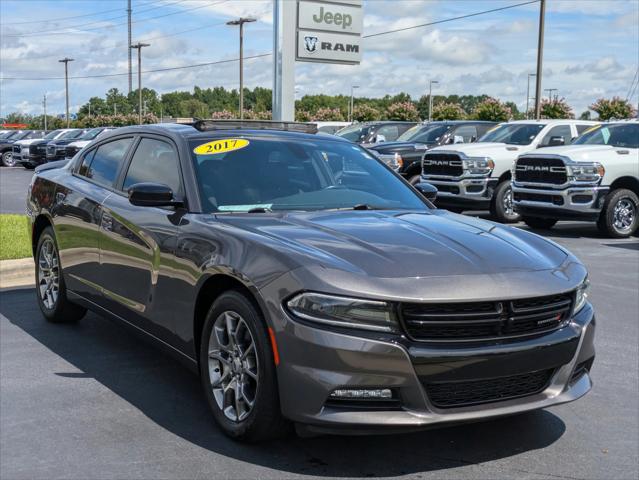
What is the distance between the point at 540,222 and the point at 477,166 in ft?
5.17

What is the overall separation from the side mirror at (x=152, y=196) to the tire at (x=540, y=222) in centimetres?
1124

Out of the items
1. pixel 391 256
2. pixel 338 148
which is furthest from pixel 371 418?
pixel 338 148

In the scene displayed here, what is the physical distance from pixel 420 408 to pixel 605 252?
8996 millimetres

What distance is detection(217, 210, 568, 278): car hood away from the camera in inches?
146

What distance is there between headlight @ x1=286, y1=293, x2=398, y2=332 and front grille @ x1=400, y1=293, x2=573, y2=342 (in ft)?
0.24

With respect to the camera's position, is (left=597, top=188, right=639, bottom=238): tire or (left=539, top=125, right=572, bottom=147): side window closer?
(left=597, top=188, right=639, bottom=238): tire

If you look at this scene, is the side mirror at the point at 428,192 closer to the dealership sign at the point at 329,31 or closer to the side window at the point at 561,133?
the side window at the point at 561,133

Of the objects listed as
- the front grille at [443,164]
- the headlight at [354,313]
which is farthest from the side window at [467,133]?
the headlight at [354,313]

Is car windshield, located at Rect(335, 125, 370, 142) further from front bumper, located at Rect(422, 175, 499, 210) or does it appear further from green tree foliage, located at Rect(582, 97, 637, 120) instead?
green tree foliage, located at Rect(582, 97, 637, 120)

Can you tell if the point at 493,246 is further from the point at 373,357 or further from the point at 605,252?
the point at 605,252

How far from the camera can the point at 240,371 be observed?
13.1 feet

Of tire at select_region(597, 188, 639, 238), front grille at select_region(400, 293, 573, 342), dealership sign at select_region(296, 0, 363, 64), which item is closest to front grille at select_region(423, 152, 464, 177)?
tire at select_region(597, 188, 639, 238)

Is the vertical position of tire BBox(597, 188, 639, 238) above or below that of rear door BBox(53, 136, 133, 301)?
below

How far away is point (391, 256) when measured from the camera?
3.78 metres
